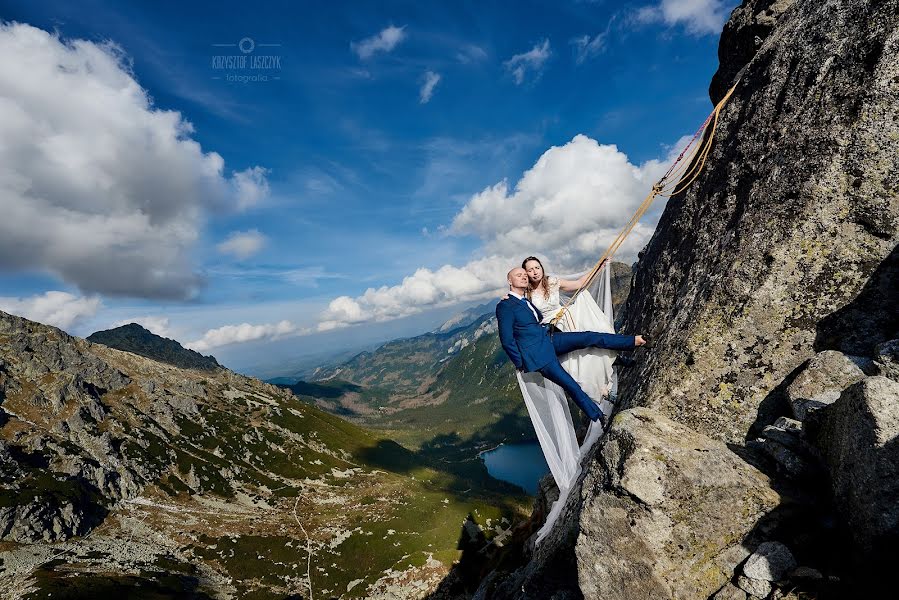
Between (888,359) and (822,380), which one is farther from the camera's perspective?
(822,380)

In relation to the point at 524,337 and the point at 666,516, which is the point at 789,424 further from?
the point at 524,337

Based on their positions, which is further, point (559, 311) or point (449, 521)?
point (449, 521)

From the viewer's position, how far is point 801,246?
11.2 metres

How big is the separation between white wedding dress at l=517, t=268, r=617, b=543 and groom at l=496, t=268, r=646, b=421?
66 centimetres

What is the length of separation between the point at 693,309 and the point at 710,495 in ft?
18.5

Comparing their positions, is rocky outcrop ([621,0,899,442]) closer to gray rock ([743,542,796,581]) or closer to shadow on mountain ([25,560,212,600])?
gray rock ([743,542,796,581])

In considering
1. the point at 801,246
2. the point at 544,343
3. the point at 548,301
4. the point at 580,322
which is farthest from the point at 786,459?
the point at 548,301

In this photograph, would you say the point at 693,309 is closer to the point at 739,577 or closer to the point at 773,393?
the point at 773,393

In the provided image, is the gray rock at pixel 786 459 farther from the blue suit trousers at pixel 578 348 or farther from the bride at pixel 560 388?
the bride at pixel 560 388

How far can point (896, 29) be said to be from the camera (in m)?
10.9

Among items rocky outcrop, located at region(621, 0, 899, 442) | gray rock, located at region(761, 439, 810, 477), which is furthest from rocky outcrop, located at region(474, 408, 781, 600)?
rocky outcrop, located at region(621, 0, 899, 442)

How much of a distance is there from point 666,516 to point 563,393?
6297 mm

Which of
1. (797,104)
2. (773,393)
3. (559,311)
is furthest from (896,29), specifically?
(559,311)

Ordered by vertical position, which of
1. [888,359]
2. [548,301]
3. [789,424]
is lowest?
[789,424]
